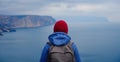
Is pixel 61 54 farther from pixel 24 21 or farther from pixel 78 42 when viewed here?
pixel 24 21

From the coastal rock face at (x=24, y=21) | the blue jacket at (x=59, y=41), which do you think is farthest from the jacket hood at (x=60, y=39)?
the coastal rock face at (x=24, y=21)

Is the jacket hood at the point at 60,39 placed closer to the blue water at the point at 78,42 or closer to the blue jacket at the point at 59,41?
the blue jacket at the point at 59,41

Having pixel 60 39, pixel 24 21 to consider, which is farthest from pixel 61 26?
pixel 24 21

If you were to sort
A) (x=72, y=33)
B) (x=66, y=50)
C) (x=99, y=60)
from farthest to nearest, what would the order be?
(x=99, y=60) → (x=72, y=33) → (x=66, y=50)

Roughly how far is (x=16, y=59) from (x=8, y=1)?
2.35ft

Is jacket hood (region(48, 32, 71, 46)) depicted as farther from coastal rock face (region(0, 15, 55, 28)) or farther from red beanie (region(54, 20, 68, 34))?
coastal rock face (region(0, 15, 55, 28))

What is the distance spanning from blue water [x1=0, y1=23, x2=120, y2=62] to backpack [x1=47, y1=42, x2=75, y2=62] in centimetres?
159

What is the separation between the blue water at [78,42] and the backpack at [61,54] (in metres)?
1.59

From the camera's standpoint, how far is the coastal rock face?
3.27m

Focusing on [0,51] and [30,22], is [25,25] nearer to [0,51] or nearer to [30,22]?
[30,22]

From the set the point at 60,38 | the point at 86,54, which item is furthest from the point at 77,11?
the point at 60,38

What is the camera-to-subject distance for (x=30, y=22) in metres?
3.52

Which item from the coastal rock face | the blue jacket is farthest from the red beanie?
the coastal rock face

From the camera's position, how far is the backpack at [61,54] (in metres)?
1.55
